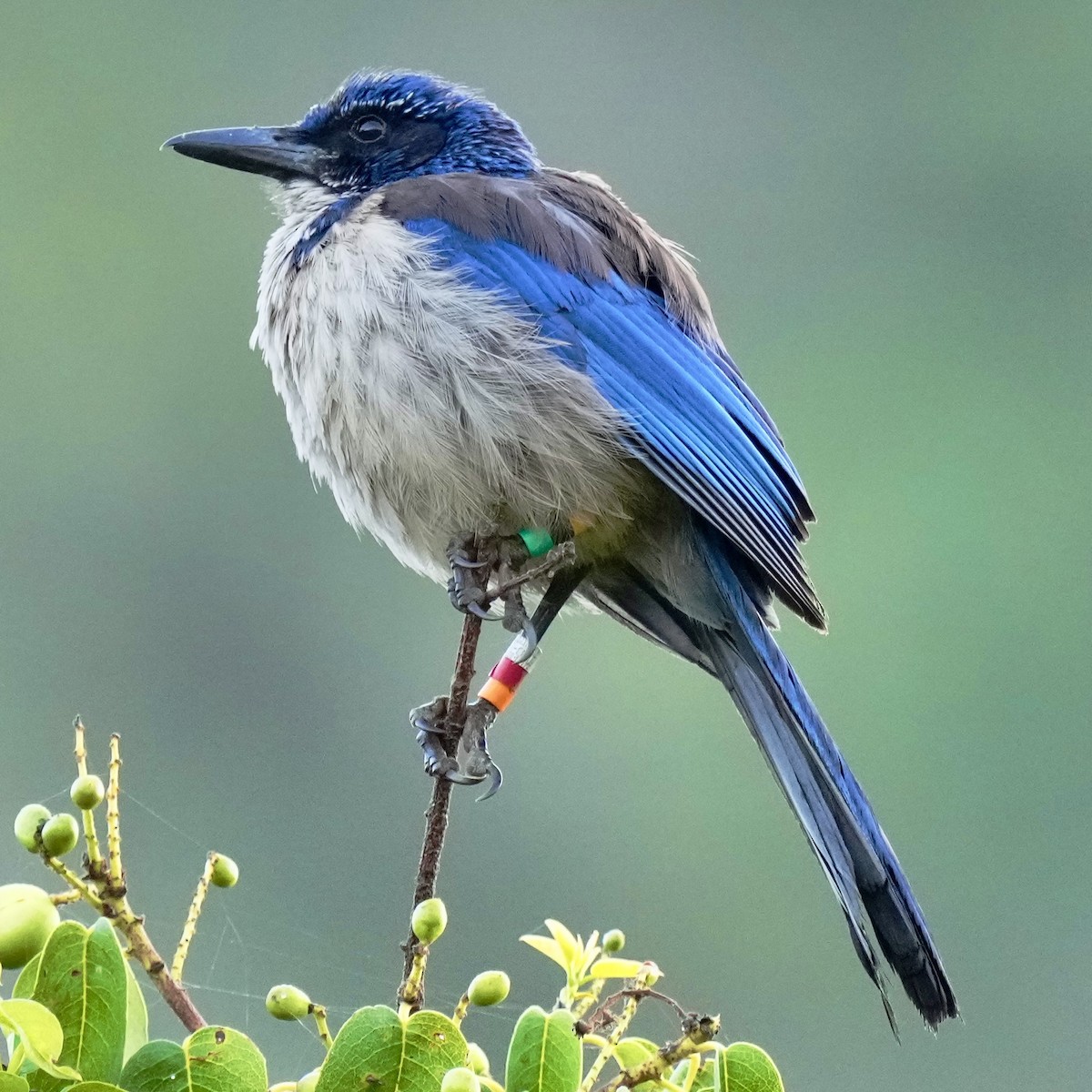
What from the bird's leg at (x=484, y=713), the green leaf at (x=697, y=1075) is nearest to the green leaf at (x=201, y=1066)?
the green leaf at (x=697, y=1075)

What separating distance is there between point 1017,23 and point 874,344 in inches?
261

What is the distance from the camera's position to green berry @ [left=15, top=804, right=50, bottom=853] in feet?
4.46

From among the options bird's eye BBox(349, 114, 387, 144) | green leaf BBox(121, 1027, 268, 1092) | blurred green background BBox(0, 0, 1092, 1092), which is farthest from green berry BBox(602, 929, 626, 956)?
blurred green background BBox(0, 0, 1092, 1092)

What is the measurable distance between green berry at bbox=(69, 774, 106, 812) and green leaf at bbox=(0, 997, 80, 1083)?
0.63 feet

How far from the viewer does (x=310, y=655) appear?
34.7ft

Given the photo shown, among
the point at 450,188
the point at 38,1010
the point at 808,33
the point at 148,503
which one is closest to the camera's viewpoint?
the point at 38,1010

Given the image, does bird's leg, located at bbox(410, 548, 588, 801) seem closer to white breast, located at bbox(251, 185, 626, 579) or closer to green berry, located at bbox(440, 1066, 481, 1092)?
white breast, located at bbox(251, 185, 626, 579)

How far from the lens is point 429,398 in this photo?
2.83 metres

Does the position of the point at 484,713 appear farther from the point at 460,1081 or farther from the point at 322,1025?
the point at 460,1081

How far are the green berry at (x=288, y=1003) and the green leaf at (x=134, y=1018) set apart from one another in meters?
0.11

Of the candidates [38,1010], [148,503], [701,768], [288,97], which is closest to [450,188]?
[38,1010]

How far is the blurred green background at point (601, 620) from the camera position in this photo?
862cm

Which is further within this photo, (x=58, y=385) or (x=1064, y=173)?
(x=1064, y=173)

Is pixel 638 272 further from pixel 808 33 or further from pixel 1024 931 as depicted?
pixel 808 33
